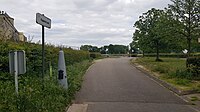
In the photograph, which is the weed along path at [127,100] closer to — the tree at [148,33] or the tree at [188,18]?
the tree at [188,18]

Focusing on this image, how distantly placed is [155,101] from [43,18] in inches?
197

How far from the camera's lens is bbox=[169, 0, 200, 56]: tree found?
3112cm

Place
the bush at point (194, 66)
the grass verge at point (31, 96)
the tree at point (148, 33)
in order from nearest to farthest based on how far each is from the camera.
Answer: the grass verge at point (31, 96) < the bush at point (194, 66) < the tree at point (148, 33)

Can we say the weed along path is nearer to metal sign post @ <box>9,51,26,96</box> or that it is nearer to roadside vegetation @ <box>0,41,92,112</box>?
roadside vegetation @ <box>0,41,92,112</box>

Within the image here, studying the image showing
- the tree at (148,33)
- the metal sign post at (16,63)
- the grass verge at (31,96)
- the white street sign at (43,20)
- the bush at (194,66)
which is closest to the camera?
the grass verge at (31,96)

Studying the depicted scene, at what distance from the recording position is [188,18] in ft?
103

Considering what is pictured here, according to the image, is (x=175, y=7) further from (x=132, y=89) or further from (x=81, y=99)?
(x=81, y=99)

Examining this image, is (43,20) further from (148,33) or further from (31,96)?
(148,33)

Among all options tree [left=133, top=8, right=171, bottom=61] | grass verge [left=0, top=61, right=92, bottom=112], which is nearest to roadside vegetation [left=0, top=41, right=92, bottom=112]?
grass verge [left=0, top=61, right=92, bottom=112]

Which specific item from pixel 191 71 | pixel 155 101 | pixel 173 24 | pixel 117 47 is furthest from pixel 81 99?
pixel 117 47

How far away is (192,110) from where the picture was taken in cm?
1027

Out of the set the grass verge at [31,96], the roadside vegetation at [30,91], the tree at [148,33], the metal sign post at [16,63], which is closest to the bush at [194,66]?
the roadside vegetation at [30,91]

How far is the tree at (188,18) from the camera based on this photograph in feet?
102

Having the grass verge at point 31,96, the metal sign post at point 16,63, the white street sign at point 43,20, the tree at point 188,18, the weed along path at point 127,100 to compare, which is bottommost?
the weed along path at point 127,100
